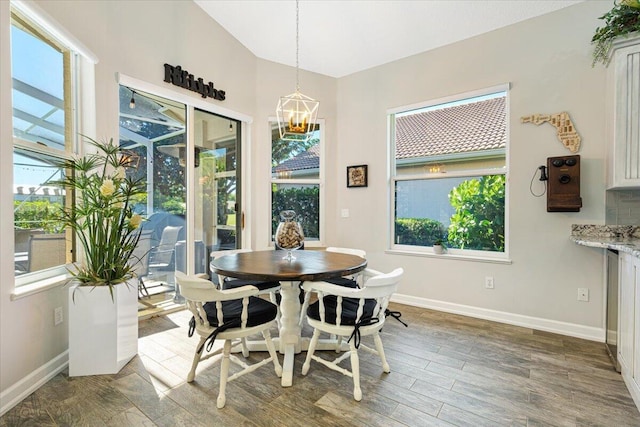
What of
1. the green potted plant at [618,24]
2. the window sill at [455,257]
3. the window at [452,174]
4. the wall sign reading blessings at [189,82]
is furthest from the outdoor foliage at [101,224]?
the green potted plant at [618,24]

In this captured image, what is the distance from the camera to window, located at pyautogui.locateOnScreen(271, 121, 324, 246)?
14.2 feet

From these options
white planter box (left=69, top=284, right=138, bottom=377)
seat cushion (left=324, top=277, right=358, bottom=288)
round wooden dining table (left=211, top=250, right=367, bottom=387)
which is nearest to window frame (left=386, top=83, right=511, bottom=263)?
seat cushion (left=324, top=277, right=358, bottom=288)

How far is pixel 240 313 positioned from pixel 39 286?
55.1 inches

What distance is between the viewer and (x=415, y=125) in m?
3.89

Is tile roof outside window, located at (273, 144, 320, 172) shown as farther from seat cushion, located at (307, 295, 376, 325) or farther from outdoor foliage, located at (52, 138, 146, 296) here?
seat cushion, located at (307, 295, 376, 325)

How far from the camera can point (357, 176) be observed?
422cm

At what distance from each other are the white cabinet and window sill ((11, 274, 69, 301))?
12.2 feet

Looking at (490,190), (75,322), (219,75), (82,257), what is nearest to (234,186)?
(219,75)

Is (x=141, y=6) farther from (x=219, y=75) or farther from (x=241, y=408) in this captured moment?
(x=241, y=408)

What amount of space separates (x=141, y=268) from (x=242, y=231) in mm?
1299

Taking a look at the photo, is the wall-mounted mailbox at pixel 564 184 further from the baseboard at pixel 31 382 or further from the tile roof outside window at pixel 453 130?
the baseboard at pixel 31 382

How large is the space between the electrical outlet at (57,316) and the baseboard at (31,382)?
242 mm

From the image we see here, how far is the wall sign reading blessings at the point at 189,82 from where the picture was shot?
3.15 m

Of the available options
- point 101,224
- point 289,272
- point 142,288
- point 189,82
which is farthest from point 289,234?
point 189,82
